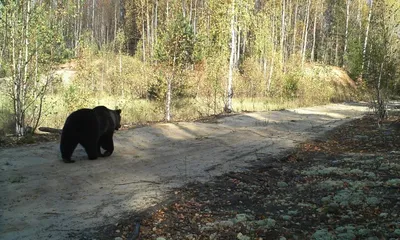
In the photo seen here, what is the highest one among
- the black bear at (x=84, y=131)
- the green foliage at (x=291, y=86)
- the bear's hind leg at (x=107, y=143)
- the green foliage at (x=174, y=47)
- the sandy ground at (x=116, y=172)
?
the green foliage at (x=174, y=47)

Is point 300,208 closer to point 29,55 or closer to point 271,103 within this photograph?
point 29,55

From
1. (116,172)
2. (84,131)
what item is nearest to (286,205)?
(116,172)

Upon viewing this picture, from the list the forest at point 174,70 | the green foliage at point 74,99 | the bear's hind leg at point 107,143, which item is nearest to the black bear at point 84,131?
the bear's hind leg at point 107,143

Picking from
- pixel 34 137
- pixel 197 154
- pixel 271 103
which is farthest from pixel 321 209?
pixel 271 103

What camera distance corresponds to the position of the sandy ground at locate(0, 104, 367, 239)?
19.9 ft

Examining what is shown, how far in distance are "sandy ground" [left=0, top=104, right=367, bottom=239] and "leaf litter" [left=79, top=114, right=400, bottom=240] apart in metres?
0.50

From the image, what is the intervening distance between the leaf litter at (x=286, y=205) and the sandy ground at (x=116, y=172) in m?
0.50

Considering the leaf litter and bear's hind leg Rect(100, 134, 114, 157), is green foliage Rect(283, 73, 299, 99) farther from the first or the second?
bear's hind leg Rect(100, 134, 114, 157)

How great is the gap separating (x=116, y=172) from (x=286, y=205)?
4001mm

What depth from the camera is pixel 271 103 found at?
31562mm

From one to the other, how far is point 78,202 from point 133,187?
1302 mm

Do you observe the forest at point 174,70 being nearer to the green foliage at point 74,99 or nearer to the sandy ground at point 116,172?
the green foliage at point 74,99

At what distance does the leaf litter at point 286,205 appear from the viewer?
18.5ft

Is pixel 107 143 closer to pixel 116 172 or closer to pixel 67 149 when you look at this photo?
pixel 67 149
